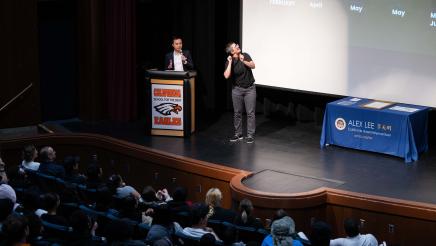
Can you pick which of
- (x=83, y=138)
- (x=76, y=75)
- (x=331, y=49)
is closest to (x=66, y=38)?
(x=76, y=75)

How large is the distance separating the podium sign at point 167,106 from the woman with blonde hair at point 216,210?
349cm

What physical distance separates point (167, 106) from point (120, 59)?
1.52 meters

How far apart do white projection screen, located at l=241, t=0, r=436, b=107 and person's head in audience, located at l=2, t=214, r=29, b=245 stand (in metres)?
5.52

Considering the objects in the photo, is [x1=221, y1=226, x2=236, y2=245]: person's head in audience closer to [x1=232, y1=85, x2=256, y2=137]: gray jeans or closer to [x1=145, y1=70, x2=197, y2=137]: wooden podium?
[x1=232, y1=85, x2=256, y2=137]: gray jeans

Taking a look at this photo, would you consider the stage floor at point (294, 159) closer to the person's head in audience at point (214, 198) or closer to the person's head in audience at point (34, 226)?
the person's head in audience at point (214, 198)

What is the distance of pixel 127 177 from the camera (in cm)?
956

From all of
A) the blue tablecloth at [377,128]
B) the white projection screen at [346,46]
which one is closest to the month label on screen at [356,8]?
the white projection screen at [346,46]

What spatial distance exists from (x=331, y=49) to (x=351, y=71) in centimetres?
39

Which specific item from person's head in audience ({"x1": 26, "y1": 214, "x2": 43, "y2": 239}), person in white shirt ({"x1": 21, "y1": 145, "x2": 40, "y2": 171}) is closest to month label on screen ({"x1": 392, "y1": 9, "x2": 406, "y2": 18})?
person in white shirt ({"x1": 21, "y1": 145, "x2": 40, "y2": 171})

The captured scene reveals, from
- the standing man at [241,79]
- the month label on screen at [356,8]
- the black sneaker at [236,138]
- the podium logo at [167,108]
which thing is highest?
the month label on screen at [356,8]

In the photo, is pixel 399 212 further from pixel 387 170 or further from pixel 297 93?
pixel 297 93

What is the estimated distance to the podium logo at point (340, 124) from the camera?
30.9 ft

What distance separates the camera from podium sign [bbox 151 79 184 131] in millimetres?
9836

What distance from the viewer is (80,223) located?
17.7 feet
